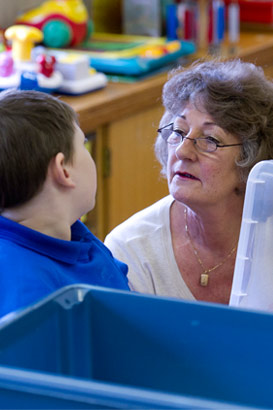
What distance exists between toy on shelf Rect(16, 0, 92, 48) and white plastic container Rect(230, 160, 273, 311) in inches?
83.7

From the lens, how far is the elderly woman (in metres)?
1.48

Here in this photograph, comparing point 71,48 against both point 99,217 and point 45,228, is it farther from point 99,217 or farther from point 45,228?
point 45,228

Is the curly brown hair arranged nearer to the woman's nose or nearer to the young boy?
the woman's nose

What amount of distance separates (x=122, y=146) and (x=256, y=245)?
171 cm

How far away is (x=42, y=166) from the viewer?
953mm

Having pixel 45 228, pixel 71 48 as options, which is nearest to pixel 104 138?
pixel 71 48

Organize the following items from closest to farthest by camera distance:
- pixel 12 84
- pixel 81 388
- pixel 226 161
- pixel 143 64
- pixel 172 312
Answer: pixel 81 388, pixel 172 312, pixel 226 161, pixel 12 84, pixel 143 64

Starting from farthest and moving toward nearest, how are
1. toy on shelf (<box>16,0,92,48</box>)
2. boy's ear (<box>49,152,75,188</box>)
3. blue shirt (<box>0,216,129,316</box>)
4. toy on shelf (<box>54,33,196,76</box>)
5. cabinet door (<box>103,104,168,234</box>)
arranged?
toy on shelf (<box>16,0,92,48</box>)
toy on shelf (<box>54,33,196,76</box>)
cabinet door (<box>103,104,168,234</box>)
boy's ear (<box>49,152,75,188</box>)
blue shirt (<box>0,216,129,316</box>)

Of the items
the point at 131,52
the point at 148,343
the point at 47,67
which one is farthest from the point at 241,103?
the point at 131,52

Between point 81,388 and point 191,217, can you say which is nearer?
point 81,388

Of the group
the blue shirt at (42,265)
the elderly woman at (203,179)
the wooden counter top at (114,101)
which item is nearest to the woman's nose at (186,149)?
the elderly woman at (203,179)

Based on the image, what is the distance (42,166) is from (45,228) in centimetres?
9

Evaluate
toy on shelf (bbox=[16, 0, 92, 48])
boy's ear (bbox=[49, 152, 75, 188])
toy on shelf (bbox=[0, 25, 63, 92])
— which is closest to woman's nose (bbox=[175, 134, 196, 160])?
boy's ear (bbox=[49, 152, 75, 188])

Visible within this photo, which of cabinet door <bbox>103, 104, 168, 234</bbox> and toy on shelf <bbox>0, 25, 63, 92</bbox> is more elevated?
toy on shelf <bbox>0, 25, 63, 92</bbox>
